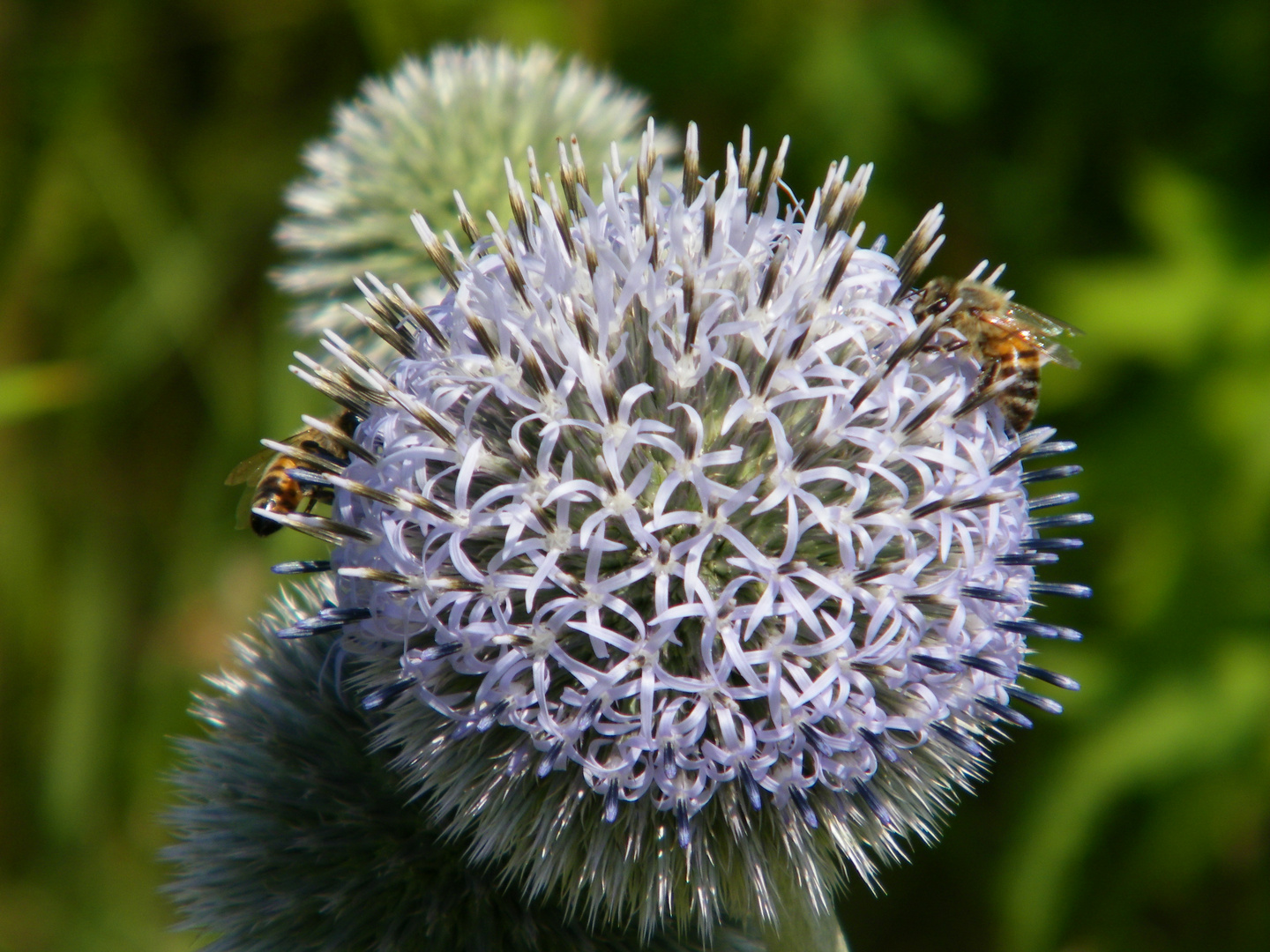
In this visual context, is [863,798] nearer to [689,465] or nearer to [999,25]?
[689,465]

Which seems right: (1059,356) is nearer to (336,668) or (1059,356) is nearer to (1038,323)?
(1038,323)

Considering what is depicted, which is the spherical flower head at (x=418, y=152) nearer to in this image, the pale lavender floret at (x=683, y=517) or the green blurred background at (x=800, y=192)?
the green blurred background at (x=800, y=192)

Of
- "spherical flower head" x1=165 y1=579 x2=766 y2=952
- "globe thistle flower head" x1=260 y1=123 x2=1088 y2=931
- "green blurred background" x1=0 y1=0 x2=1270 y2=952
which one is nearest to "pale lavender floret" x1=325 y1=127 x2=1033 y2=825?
"globe thistle flower head" x1=260 y1=123 x2=1088 y2=931

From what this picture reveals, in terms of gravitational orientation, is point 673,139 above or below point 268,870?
above

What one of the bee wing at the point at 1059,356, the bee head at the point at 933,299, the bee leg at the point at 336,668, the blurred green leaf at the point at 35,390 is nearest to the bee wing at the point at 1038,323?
the bee wing at the point at 1059,356

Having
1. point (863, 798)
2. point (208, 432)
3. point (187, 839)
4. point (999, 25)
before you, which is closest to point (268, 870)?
point (187, 839)
